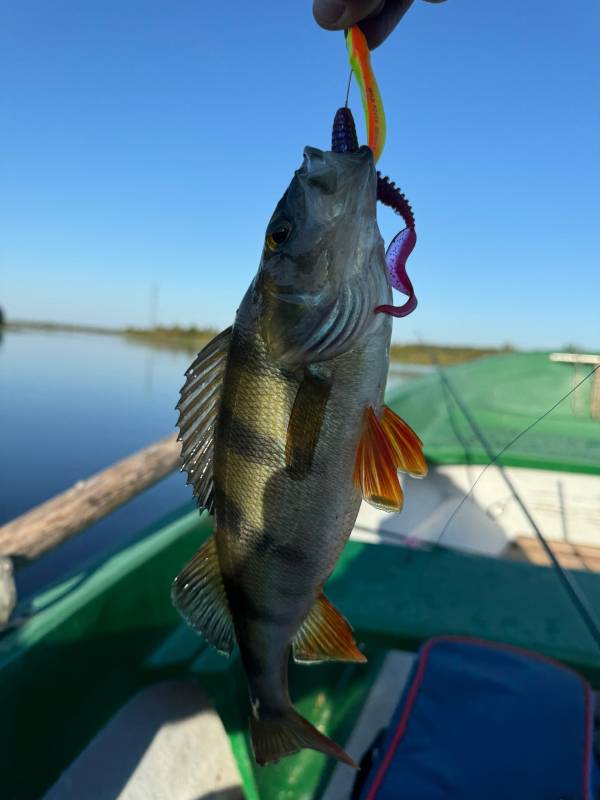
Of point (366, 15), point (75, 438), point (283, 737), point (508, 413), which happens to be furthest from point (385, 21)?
point (75, 438)

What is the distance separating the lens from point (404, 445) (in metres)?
1.36

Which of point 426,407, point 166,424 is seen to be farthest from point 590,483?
point 166,424

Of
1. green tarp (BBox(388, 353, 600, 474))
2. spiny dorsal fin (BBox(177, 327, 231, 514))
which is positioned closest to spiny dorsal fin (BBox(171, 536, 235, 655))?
spiny dorsal fin (BBox(177, 327, 231, 514))

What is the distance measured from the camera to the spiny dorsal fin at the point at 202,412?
141 centimetres

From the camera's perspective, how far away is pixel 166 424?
657 inches

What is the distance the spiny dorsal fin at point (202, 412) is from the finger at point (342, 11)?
0.88 meters

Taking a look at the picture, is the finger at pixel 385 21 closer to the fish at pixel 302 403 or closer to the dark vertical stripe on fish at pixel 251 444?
the fish at pixel 302 403

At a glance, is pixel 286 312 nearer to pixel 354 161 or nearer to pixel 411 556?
pixel 354 161

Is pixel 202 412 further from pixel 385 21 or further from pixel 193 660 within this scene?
pixel 193 660

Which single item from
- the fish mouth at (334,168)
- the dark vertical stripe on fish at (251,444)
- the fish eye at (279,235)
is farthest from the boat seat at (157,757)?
the fish mouth at (334,168)

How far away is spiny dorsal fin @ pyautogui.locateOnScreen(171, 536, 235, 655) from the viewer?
56.9 inches

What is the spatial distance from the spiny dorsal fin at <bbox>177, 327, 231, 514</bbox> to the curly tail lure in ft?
1.35

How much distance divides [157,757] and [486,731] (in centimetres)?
166

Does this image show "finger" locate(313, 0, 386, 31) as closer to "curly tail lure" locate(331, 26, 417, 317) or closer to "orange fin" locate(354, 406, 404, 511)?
"curly tail lure" locate(331, 26, 417, 317)
